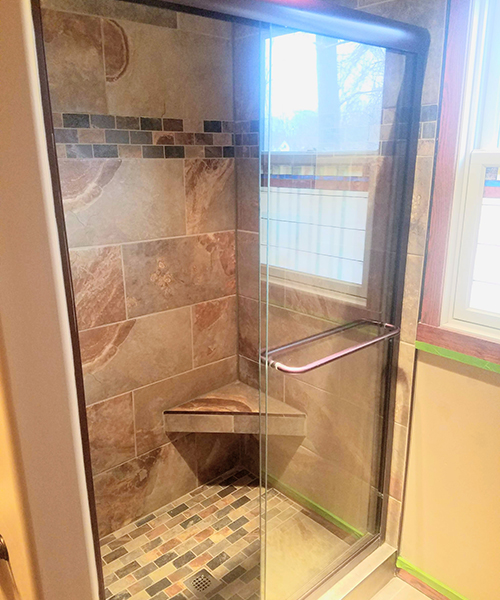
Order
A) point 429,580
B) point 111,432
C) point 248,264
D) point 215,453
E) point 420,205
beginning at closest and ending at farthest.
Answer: point 420,205
point 429,580
point 111,432
point 248,264
point 215,453

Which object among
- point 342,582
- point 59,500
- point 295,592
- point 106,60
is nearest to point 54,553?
point 59,500

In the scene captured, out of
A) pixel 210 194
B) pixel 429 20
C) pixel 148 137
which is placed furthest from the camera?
pixel 210 194

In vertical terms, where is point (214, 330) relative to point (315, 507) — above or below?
above

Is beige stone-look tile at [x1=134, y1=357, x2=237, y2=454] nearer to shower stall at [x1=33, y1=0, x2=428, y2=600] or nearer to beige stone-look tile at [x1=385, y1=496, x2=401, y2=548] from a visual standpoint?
shower stall at [x1=33, y1=0, x2=428, y2=600]

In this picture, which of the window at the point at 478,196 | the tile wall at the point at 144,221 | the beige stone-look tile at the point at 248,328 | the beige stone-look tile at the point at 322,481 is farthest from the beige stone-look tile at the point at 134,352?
the window at the point at 478,196

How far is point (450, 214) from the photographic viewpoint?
151 centimetres

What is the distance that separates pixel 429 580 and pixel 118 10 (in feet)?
7.63

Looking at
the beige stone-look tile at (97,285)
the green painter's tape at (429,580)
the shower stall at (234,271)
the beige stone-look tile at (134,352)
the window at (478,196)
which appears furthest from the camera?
the beige stone-look tile at (134,352)

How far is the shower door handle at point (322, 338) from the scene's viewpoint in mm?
1456

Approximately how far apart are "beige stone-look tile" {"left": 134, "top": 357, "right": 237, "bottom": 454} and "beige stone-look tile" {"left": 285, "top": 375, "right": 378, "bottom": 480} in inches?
28.3

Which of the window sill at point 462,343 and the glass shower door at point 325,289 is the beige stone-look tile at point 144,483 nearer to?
the glass shower door at point 325,289

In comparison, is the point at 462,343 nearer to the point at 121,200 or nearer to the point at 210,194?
the point at 210,194

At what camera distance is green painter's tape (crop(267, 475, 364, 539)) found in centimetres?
160

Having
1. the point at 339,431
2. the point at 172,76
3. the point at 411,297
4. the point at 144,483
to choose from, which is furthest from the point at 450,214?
the point at 144,483
